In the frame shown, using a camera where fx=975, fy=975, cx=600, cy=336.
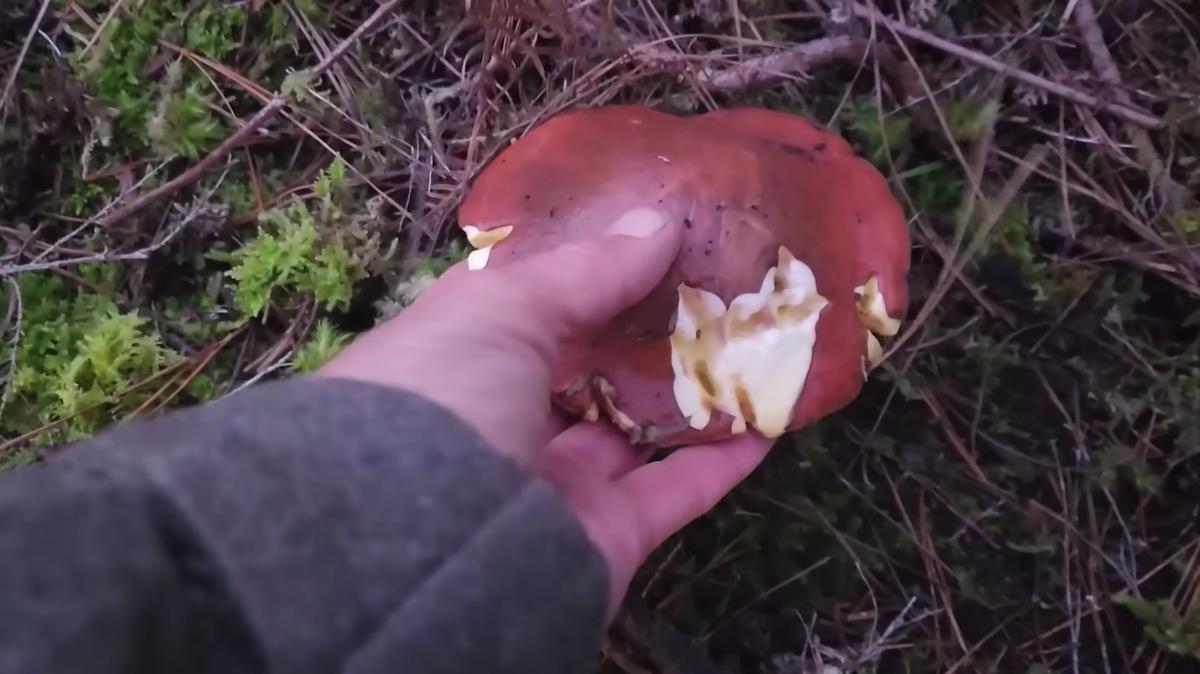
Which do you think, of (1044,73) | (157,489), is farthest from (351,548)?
(1044,73)

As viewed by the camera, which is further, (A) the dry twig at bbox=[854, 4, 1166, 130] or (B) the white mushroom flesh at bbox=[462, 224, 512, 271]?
(A) the dry twig at bbox=[854, 4, 1166, 130]

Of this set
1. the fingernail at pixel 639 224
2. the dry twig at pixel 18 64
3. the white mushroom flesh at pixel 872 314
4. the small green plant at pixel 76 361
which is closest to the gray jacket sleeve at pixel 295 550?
the fingernail at pixel 639 224

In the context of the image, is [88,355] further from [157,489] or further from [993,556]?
[993,556]

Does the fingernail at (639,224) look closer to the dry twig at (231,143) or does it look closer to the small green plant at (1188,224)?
the dry twig at (231,143)

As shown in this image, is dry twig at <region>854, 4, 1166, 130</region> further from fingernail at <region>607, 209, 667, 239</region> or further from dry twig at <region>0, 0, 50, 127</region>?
dry twig at <region>0, 0, 50, 127</region>

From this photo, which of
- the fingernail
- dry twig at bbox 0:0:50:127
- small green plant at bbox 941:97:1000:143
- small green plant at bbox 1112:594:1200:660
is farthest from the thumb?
→ dry twig at bbox 0:0:50:127

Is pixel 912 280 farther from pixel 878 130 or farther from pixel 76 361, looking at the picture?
pixel 76 361
